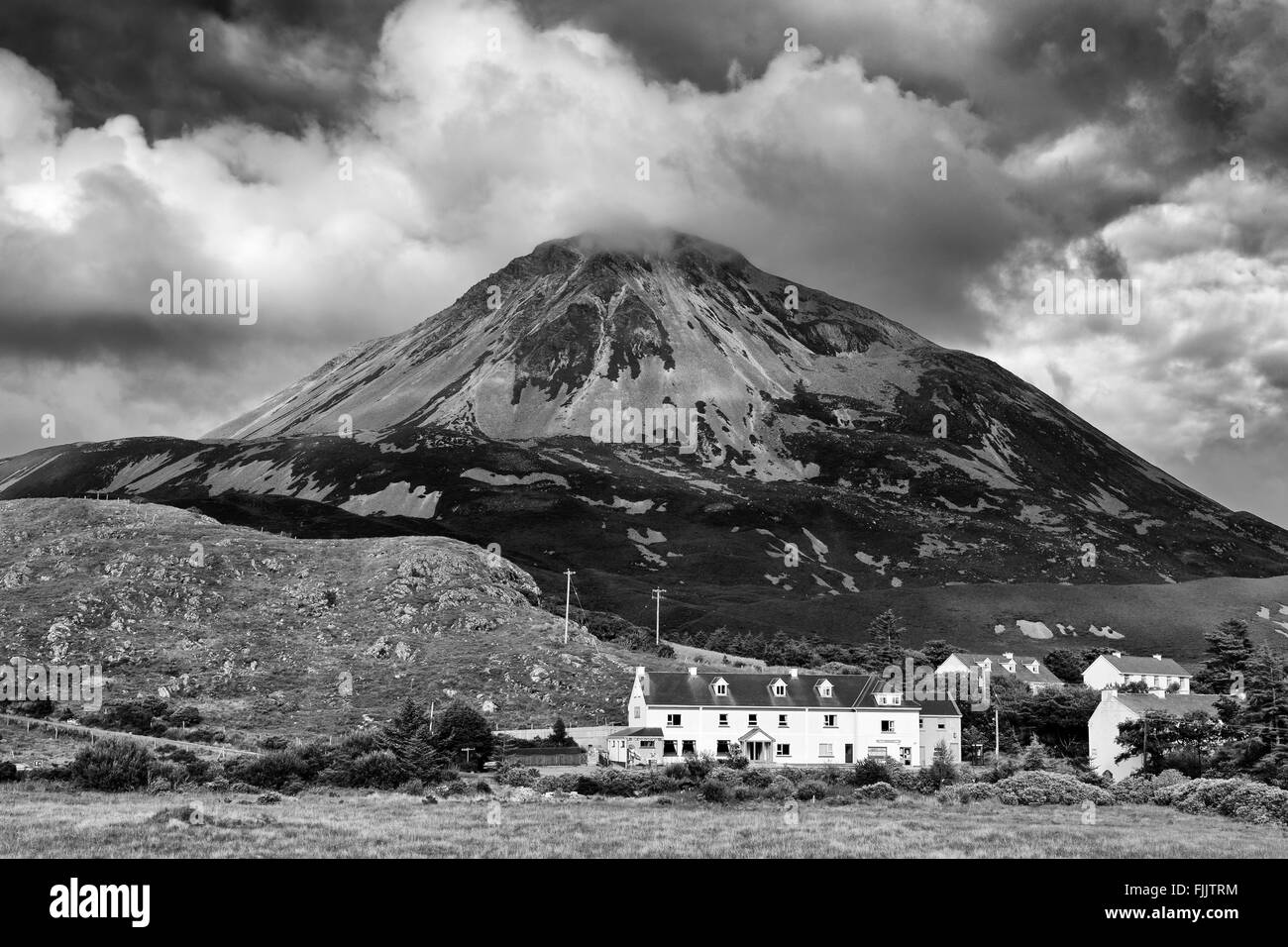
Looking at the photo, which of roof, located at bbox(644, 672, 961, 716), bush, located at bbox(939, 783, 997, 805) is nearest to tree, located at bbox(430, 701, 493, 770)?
roof, located at bbox(644, 672, 961, 716)

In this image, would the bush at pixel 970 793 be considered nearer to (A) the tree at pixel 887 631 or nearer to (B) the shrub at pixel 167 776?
(B) the shrub at pixel 167 776

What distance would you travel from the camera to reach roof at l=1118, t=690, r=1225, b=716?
266 ft

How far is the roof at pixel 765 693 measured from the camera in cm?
8350

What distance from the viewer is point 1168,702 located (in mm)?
Answer: 85375

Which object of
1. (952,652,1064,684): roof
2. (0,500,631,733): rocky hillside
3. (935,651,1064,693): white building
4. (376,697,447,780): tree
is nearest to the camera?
(376,697,447,780): tree

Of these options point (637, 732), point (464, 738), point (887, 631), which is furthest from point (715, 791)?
point (887, 631)

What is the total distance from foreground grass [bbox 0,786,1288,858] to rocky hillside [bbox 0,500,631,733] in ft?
150

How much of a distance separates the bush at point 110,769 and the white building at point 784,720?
37865 millimetres

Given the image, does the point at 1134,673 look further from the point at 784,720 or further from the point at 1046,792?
the point at 1046,792

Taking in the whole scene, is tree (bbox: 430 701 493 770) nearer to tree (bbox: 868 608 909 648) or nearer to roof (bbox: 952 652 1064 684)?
roof (bbox: 952 652 1064 684)

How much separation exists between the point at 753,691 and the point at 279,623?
159ft

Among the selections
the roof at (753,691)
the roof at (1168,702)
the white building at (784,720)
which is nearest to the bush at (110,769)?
the white building at (784,720)
